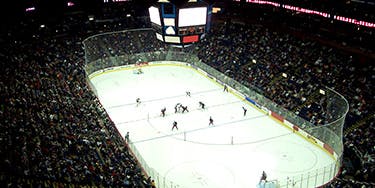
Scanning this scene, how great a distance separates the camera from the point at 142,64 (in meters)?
46.3

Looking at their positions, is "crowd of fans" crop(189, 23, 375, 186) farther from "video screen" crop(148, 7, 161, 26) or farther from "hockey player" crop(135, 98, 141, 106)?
"video screen" crop(148, 7, 161, 26)

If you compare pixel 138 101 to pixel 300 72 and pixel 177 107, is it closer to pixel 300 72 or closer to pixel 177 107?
pixel 177 107

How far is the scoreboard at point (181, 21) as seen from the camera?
2403 centimetres

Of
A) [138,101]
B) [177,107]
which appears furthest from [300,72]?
[138,101]

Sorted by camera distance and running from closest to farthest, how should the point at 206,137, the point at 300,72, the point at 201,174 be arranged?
the point at 201,174 → the point at 206,137 → the point at 300,72

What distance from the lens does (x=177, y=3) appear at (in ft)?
77.0

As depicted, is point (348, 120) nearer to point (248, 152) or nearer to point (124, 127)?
point (248, 152)

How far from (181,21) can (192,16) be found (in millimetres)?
669

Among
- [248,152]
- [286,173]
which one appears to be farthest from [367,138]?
[248,152]

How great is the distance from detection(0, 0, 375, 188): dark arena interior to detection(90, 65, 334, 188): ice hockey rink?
1538 millimetres

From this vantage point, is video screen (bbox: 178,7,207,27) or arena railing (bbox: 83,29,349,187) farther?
video screen (bbox: 178,7,207,27)

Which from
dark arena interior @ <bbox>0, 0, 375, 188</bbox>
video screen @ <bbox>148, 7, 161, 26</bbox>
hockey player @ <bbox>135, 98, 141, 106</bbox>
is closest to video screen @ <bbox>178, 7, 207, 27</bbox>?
dark arena interior @ <bbox>0, 0, 375, 188</bbox>

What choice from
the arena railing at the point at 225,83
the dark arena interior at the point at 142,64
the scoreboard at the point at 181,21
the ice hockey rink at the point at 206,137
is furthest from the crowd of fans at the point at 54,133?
the scoreboard at the point at 181,21

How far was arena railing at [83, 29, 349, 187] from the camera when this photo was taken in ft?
72.9
